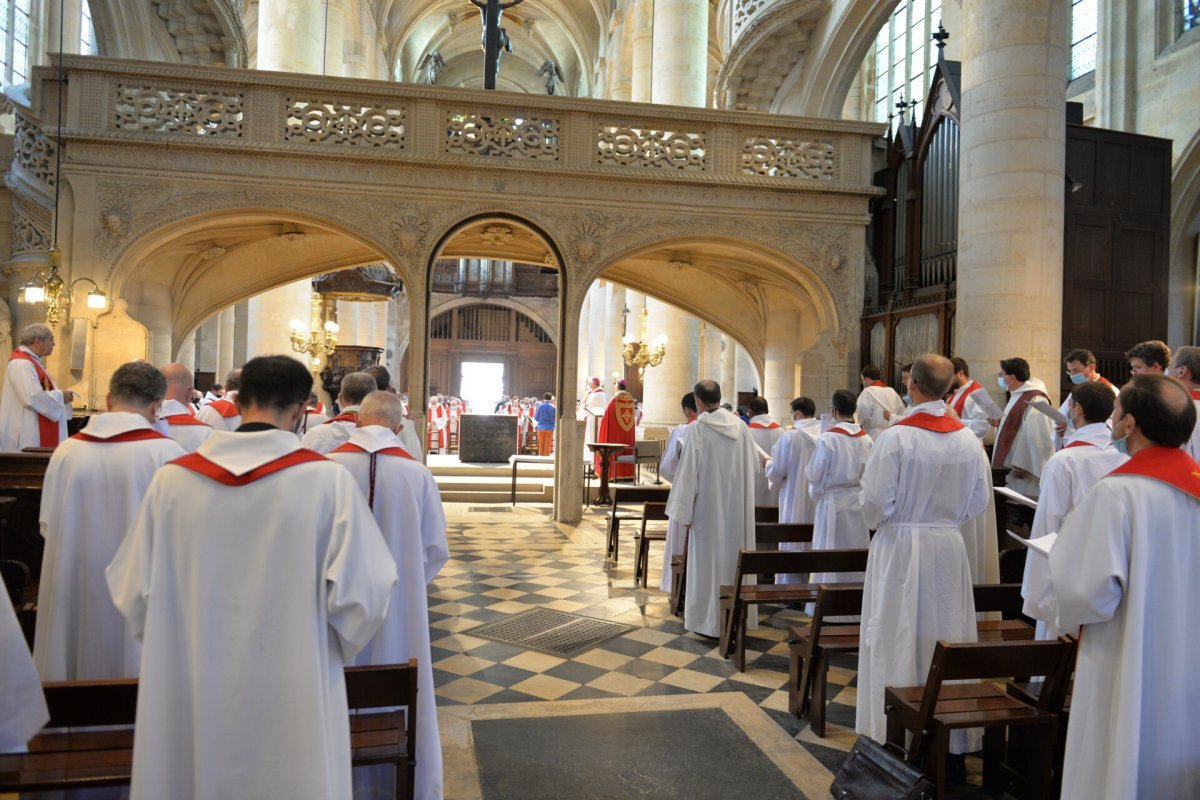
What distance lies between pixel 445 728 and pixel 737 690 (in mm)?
1775

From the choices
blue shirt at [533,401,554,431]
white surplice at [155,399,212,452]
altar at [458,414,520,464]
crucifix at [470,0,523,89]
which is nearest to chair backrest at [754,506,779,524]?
white surplice at [155,399,212,452]

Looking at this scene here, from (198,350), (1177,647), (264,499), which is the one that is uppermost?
(198,350)

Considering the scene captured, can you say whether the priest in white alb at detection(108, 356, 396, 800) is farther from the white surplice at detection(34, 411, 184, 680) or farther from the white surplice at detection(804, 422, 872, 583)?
the white surplice at detection(804, 422, 872, 583)

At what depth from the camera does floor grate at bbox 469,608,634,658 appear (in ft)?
18.8

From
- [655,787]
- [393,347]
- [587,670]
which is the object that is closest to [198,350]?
[393,347]

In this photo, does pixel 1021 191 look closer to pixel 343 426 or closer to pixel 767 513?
pixel 767 513

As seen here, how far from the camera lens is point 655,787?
11.8 ft

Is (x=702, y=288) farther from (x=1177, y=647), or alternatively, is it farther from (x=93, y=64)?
(x=1177, y=647)

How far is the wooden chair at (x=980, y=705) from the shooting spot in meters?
3.11

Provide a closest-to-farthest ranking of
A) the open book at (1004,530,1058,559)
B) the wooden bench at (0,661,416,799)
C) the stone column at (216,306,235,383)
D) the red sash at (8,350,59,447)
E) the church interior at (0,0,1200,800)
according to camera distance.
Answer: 1. the wooden bench at (0,661,416,799)
2. the open book at (1004,530,1058,559)
3. the church interior at (0,0,1200,800)
4. the red sash at (8,350,59,447)
5. the stone column at (216,306,235,383)

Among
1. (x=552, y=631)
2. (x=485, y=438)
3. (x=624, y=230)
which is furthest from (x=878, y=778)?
(x=485, y=438)

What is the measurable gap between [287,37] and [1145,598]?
14.5 meters

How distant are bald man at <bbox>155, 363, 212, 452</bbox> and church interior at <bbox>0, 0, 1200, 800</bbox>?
667 mm

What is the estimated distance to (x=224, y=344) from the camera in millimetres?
22859
